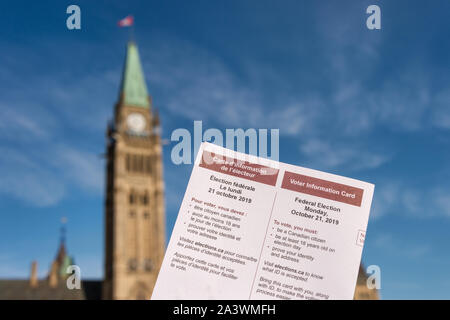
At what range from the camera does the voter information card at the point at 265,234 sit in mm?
4082

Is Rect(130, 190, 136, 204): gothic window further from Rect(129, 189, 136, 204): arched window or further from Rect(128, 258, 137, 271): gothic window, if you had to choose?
Rect(128, 258, 137, 271): gothic window

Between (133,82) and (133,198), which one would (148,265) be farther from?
(133,82)

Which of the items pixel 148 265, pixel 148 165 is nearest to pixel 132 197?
pixel 148 165

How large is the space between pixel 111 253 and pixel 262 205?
3270 inches

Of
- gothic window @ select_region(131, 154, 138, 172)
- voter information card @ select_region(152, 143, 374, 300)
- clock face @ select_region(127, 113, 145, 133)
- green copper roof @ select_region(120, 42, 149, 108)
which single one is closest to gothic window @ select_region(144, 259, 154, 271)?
gothic window @ select_region(131, 154, 138, 172)

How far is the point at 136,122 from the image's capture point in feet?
299

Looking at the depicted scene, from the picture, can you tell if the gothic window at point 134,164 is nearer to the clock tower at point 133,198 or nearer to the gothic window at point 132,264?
the clock tower at point 133,198

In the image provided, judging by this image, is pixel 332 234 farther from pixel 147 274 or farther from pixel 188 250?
pixel 147 274

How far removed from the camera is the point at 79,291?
82438 mm

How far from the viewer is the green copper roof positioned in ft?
303

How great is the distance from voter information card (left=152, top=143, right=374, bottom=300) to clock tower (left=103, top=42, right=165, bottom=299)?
77.5m
